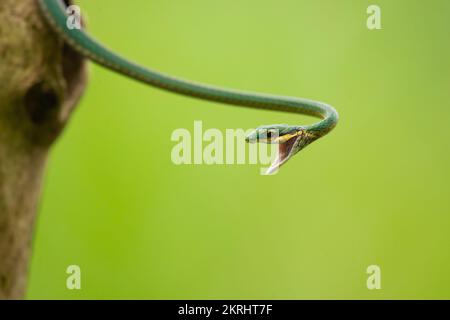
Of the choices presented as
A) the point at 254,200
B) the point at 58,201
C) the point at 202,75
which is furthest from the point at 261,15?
the point at 58,201

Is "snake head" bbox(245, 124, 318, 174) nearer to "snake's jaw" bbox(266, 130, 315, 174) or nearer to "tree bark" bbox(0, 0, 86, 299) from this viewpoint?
"snake's jaw" bbox(266, 130, 315, 174)

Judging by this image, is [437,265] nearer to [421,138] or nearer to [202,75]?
[421,138]

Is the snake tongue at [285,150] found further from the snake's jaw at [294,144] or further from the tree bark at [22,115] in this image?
the tree bark at [22,115]

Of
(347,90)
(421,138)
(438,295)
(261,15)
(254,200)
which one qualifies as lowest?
(438,295)

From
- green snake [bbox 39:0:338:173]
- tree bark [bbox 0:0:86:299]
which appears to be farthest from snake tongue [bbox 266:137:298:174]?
tree bark [bbox 0:0:86:299]

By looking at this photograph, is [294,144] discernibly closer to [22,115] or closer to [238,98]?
[238,98]

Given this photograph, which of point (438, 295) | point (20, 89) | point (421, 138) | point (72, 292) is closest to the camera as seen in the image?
point (20, 89)

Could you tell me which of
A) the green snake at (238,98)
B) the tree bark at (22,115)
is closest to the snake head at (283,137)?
the green snake at (238,98)
